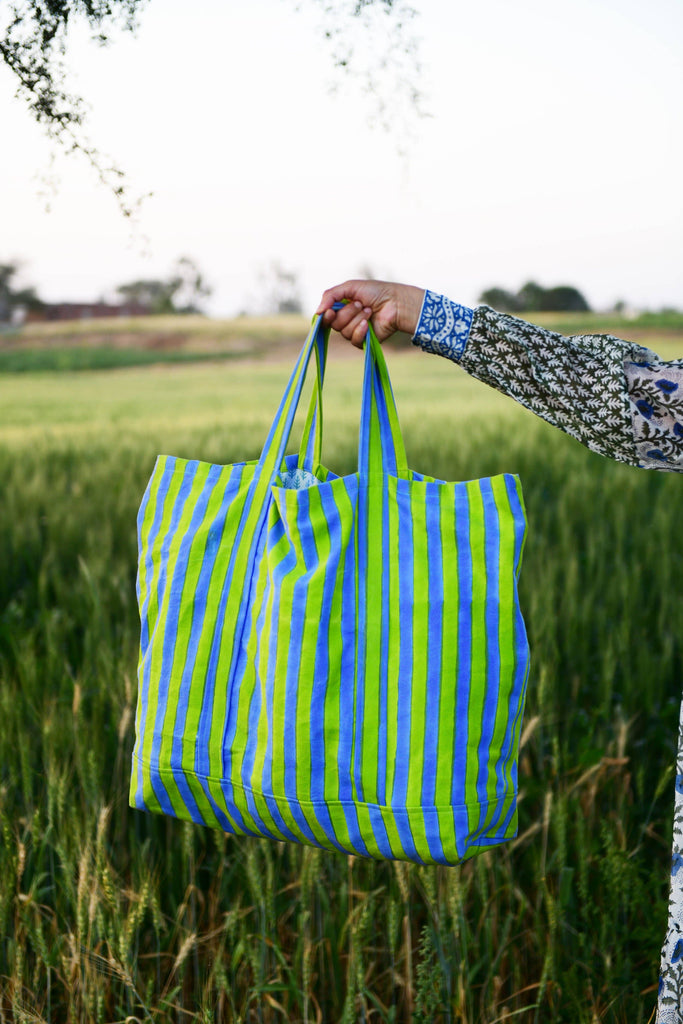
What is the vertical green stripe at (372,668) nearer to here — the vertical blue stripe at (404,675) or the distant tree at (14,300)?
the vertical blue stripe at (404,675)

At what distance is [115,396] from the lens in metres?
7.99

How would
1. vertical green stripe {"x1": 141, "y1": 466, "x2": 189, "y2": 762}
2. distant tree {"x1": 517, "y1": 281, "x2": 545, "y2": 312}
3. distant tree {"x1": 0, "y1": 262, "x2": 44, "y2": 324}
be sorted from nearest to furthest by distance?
vertical green stripe {"x1": 141, "y1": 466, "x2": 189, "y2": 762} < distant tree {"x1": 0, "y1": 262, "x2": 44, "y2": 324} < distant tree {"x1": 517, "y1": 281, "x2": 545, "y2": 312}

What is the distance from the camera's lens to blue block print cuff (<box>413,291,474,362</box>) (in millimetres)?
985

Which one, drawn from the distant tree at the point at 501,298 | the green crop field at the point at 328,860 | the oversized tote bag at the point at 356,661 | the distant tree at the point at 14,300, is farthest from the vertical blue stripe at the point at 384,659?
the distant tree at the point at 501,298

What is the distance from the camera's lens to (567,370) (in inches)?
37.6

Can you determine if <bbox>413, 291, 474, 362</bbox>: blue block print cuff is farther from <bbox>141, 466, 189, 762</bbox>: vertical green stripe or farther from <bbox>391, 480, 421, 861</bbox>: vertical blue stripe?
<bbox>141, 466, 189, 762</bbox>: vertical green stripe

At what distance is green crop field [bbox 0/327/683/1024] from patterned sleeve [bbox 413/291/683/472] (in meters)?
0.46

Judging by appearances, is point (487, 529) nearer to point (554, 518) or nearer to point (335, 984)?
point (335, 984)

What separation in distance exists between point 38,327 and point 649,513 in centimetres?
1119

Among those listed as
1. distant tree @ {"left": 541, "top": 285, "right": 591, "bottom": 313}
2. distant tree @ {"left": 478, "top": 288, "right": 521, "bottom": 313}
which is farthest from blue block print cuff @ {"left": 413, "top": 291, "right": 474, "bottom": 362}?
distant tree @ {"left": 541, "top": 285, "right": 591, "bottom": 313}

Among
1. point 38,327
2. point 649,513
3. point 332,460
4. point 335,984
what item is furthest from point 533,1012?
point 38,327

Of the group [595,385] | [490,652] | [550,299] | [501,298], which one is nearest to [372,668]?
[490,652]

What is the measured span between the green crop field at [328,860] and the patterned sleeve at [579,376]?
461mm

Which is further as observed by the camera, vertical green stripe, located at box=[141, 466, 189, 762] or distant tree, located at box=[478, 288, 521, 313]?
distant tree, located at box=[478, 288, 521, 313]
